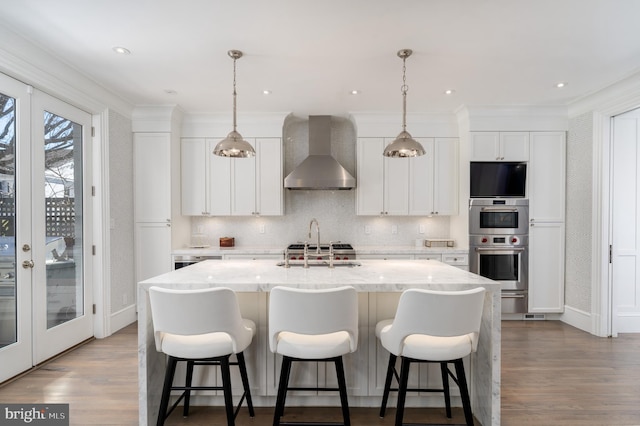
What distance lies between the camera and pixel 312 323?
1.77 meters

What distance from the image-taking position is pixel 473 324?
5.93 ft

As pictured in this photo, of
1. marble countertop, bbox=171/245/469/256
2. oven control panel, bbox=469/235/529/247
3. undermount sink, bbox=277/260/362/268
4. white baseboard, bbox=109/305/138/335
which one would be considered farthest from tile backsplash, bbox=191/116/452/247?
undermount sink, bbox=277/260/362/268

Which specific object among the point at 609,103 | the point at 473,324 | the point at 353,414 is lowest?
the point at 353,414

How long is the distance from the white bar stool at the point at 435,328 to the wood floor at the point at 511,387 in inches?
24.3

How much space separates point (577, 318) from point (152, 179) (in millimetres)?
5371

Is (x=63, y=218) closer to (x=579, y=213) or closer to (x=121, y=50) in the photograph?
(x=121, y=50)

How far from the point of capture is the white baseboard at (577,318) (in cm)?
381

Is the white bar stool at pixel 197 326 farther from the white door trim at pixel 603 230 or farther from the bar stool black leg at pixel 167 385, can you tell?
the white door trim at pixel 603 230

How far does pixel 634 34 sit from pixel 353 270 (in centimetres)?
272

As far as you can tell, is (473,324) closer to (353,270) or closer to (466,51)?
(353,270)

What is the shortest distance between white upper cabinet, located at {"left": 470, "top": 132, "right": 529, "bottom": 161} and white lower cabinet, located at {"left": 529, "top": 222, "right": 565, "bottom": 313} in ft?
2.97

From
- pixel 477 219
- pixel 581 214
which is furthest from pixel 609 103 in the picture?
pixel 477 219

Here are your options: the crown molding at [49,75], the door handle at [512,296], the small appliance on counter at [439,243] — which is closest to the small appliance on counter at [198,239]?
the crown molding at [49,75]

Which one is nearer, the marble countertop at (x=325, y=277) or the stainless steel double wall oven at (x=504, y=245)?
the marble countertop at (x=325, y=277)
